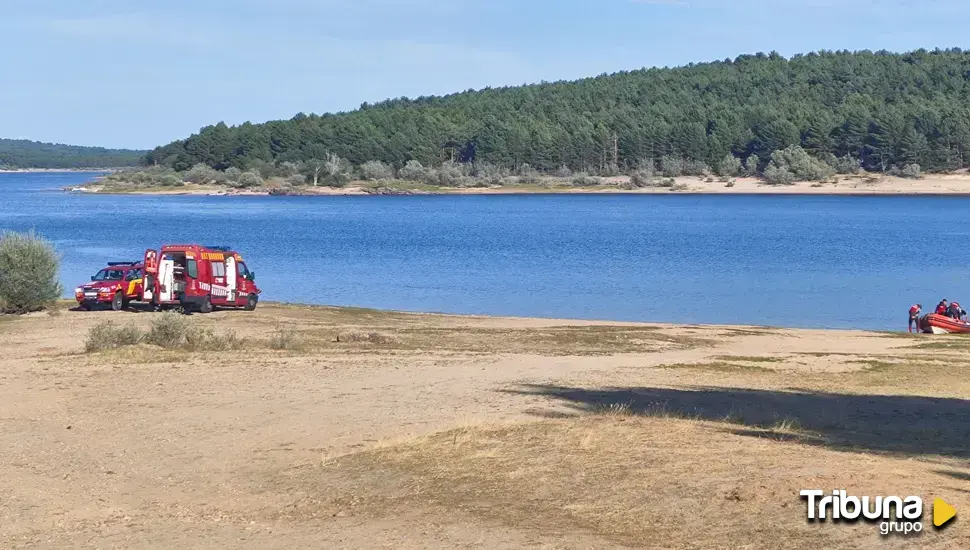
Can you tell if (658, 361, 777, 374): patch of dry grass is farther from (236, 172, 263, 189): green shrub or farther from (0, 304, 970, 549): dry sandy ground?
(236, 172, 263, 189): green shrub

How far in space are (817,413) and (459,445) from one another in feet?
18.7

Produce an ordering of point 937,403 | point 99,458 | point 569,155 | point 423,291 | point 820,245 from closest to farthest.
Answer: point 99,458
point 937,403
point 423,291
point 820,245
point 569,155

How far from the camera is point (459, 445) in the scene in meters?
14.1

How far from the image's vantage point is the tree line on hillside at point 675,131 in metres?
147

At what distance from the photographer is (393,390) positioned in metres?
19.3

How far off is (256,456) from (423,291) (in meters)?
34.1

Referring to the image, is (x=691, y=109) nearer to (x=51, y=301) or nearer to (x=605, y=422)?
(x=51, y=301)

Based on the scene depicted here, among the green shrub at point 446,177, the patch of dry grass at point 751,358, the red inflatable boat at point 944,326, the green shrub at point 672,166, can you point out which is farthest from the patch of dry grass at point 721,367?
the green shrub at point 446,177

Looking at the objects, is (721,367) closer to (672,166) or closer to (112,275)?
(112,275)

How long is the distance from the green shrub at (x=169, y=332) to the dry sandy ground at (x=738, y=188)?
126979mm

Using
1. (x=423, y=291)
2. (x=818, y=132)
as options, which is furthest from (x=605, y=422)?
(x=818, y=132)

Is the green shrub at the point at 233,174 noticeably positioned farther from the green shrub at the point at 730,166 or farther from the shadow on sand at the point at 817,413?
the shadow on sand at the point at 817,413

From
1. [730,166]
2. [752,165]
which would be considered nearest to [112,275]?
[730,166]

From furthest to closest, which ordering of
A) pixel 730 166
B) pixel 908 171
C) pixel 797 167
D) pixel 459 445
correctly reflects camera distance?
pixel 730 166 < pixel 797 167 < pixel 908 171 < pixel 459 445
